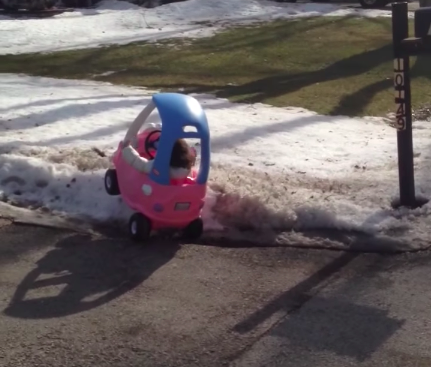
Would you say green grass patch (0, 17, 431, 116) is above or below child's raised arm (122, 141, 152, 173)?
below

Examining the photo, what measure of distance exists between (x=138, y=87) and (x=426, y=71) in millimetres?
4581

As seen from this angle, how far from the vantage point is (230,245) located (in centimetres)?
640

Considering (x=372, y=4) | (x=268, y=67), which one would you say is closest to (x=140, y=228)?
(x=268, y=67)

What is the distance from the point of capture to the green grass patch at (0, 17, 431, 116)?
1190 cm

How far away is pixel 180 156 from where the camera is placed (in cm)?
643

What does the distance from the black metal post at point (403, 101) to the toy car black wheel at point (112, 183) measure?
218 centimetres

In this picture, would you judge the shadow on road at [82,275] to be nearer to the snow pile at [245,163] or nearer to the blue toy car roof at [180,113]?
the snow pile at [245,163]

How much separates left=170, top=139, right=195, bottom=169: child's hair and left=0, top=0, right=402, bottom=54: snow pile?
1073 centimetres

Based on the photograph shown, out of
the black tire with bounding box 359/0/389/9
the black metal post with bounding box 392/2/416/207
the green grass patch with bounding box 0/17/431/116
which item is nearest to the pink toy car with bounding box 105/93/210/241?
the black metal post with bounding box 392/2/416/207

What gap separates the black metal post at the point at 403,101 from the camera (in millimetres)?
6703

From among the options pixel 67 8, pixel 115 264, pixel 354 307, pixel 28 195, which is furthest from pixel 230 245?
pixel 67 8

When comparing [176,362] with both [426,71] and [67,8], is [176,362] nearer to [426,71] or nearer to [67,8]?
[426,71]

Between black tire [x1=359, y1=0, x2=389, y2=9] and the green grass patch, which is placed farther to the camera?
black tire [x1=359, y1=0, x2=389, y2=9]

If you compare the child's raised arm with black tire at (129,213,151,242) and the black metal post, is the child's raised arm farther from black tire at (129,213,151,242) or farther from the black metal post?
the black metal post
